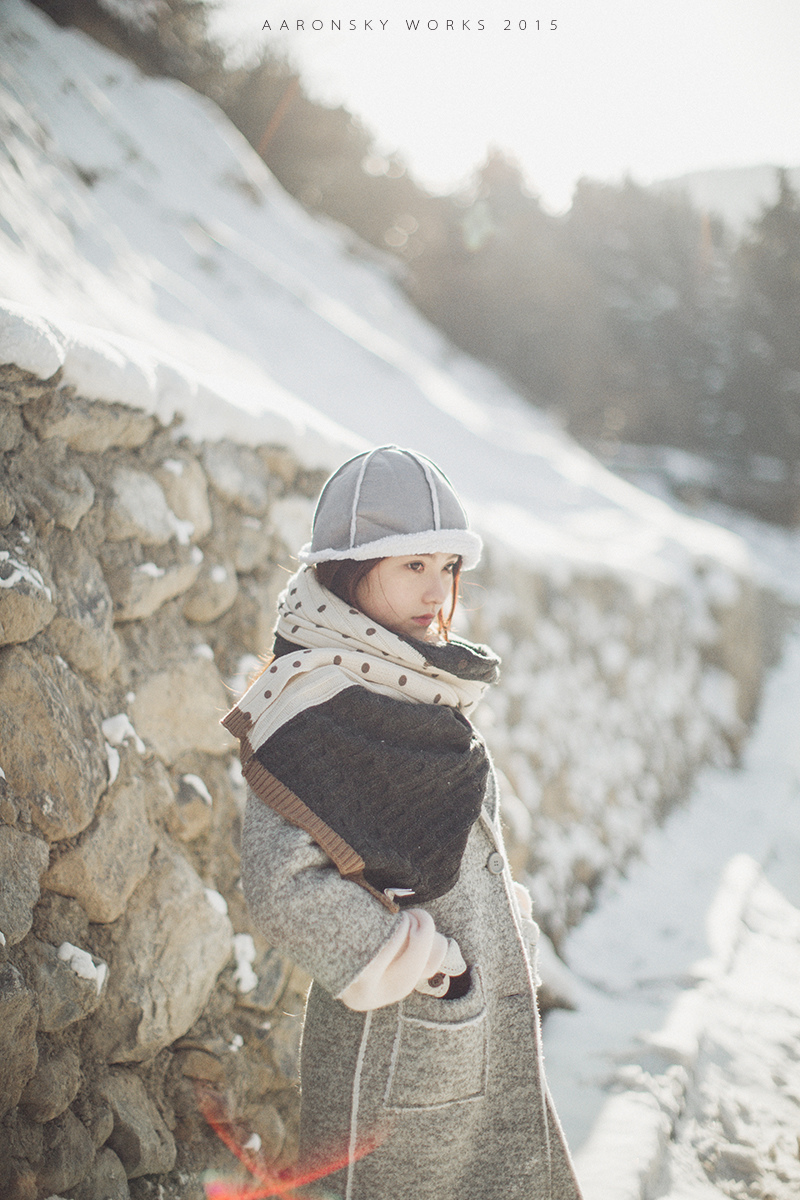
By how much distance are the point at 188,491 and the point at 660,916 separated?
2772 mm

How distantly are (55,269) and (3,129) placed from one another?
53.5 inches

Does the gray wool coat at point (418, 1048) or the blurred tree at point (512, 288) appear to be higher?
the blurred tree at point (512, 288)

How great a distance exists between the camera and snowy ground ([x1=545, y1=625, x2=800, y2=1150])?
226 centimetres

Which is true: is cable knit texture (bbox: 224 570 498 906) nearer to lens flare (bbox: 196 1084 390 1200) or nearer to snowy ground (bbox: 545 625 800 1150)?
lens flare (bbox: 196 1084 390 1200)

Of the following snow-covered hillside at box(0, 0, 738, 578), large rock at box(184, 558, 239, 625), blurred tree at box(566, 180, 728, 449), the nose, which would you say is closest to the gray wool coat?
the nose

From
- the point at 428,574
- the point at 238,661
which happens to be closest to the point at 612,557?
the point at 238,661

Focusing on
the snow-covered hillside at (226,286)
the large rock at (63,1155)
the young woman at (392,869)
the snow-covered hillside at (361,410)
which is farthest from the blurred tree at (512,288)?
the large rock at (63,1155)

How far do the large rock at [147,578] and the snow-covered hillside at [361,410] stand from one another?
39 centimetres

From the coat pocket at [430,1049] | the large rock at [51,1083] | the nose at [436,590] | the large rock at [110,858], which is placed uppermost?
the nose at [436,590]

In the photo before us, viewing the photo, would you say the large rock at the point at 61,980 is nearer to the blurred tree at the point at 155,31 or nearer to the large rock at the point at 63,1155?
the large rock at the point at 63,1155

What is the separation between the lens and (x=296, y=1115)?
171cm

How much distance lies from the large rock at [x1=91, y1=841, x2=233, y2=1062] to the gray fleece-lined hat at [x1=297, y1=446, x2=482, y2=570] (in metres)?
0.84

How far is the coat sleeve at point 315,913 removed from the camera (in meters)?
0.97

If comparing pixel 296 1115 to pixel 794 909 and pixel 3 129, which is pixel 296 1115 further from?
pixel 3 129
